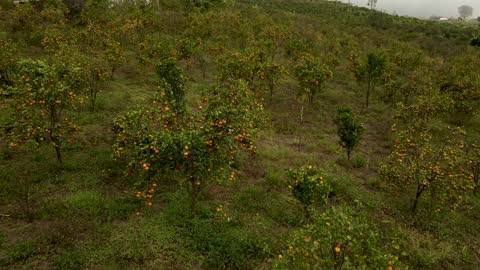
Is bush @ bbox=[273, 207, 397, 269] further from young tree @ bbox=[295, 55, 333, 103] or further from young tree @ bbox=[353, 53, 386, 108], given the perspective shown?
young tree @ bbox=[353, 53, 386, 108]

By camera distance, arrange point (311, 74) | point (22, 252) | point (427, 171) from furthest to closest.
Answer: point (311, 74), point (427, 171), point (22, 252)

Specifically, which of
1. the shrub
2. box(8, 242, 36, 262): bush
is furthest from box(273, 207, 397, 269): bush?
box(8, 242, 36, 262): bush

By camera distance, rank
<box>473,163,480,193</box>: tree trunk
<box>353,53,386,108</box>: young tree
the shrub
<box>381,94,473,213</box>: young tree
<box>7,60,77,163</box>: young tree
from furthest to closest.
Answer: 1. <box>353,53,386,108</box>: young tree
2. <box>473,163,480,193</box>: tree trunk
3. <box>381,94,473,213</box>: young tree
4. <box>7,60,77,163</box>: young tree
5. the shrub

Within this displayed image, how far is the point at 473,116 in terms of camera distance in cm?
2227

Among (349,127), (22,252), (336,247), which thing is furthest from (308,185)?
(22,252)

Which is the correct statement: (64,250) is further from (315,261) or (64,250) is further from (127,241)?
(315,261)

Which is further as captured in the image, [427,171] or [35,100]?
[427,171]

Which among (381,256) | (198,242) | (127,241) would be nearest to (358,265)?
(381,256)

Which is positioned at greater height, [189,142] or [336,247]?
[189,142]

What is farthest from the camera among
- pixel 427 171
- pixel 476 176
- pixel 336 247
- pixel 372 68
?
pixel 372 68

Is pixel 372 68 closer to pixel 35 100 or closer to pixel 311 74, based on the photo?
pixel 311 74

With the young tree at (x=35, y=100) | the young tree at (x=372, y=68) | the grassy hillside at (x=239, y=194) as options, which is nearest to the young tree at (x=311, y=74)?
the grassy hillside at (x=239, y=194)

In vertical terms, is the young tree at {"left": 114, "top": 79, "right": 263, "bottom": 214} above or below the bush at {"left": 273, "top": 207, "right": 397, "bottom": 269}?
above

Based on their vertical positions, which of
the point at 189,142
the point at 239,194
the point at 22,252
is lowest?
the point at 22,252
